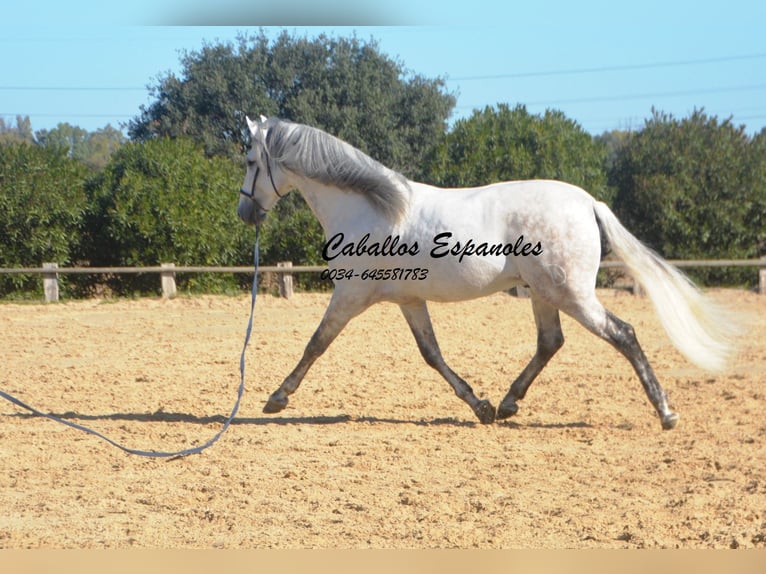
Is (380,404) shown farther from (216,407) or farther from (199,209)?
(199,209)

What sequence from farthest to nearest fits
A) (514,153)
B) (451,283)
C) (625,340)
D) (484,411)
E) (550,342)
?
(514,153) → (550,342) → (484,411) → (451,283) → (625,340)

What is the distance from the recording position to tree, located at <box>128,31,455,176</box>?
87.6 feet

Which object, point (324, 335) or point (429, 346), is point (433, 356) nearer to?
point (429, 346)

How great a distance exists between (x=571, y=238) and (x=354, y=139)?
2165 centimetres

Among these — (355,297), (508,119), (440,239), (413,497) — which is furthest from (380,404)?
(508,119)

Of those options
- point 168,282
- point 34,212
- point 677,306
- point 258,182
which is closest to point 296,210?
point 168,282

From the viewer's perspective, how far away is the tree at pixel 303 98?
26688mm

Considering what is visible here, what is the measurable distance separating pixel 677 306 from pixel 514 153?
472 inches

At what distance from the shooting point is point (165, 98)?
1085 inches

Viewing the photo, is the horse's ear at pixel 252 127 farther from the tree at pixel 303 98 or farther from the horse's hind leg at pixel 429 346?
the tree at pixel 303 98

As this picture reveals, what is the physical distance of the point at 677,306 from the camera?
19.3 ft

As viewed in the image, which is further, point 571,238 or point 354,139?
point 354,139

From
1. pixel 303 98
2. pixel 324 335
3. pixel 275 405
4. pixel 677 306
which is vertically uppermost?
pixel 303 98

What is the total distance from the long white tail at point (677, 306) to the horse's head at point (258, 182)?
2.20 metres
